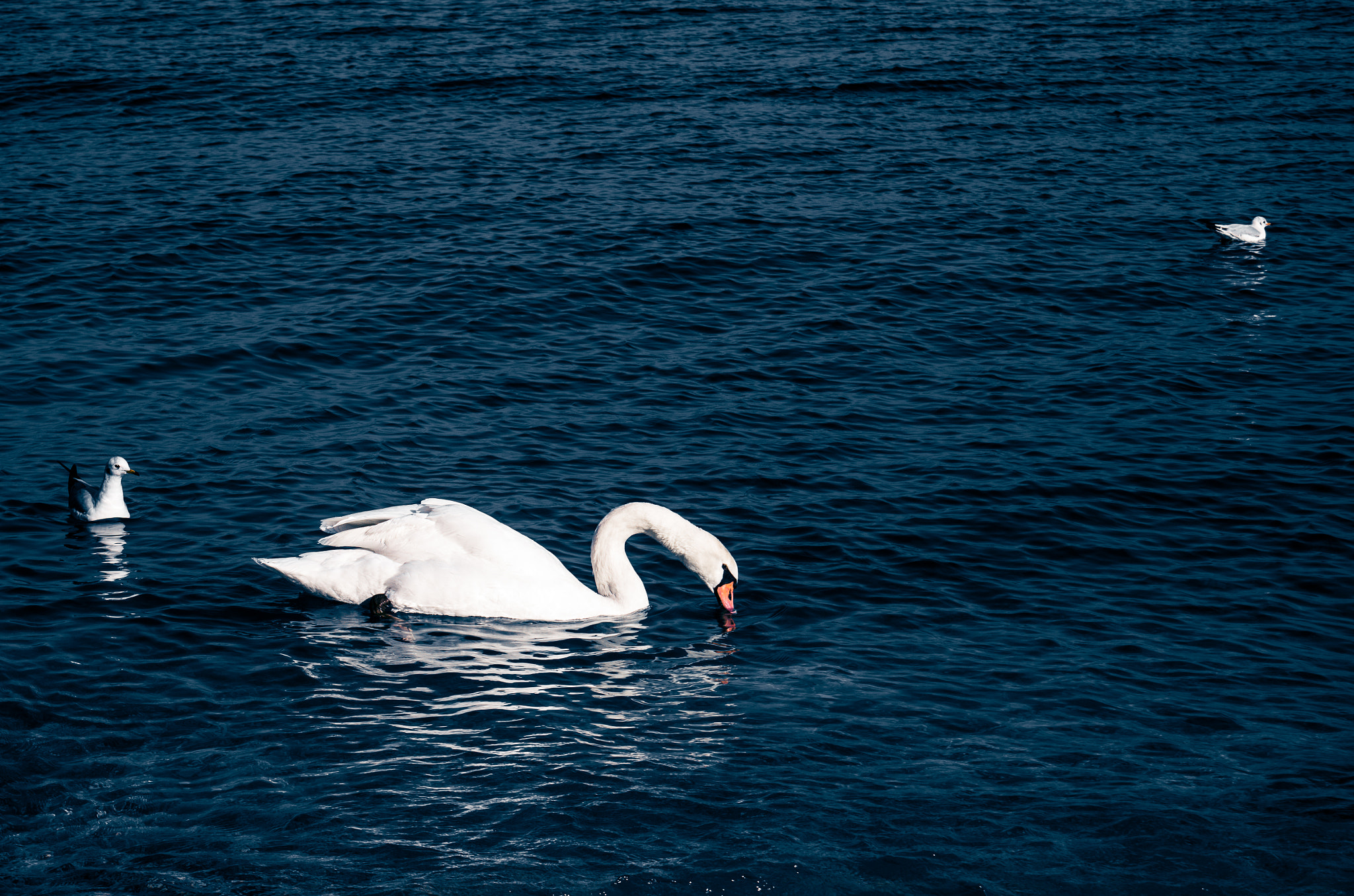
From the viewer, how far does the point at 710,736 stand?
9430 millimetres

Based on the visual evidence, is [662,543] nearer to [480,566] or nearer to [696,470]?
[480,566]

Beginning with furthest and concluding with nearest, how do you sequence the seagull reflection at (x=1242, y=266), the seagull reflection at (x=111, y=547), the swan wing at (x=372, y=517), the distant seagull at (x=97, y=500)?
the seagull reflection at (x=1242, y=266) < the distant seagull at (x=97, y=500) < the seagull reflection at (x=111, y=547) < the swan wing at (x=372, y=517)

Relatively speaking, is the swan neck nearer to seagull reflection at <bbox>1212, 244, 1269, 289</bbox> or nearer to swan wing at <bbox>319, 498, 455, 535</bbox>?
swan wing at <bbox>319, 498, 455, 535</bbox>

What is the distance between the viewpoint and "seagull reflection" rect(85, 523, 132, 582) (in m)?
11.8

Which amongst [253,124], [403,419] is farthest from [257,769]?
[253,124]

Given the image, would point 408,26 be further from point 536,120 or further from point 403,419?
point 403,419

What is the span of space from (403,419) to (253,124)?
14665mm

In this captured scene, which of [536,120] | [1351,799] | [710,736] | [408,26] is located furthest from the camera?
[408,26]

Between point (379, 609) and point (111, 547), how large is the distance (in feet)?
9.27

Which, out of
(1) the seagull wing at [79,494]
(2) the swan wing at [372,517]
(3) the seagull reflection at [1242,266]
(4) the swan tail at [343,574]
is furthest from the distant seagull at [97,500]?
(3) the seagull reflection at [1242,266]

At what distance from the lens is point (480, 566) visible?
11.4 metres

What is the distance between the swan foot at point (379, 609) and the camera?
1142cm

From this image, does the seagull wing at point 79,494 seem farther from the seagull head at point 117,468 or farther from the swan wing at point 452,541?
the swan wing at point 452,541

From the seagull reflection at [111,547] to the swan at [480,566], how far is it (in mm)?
1605
